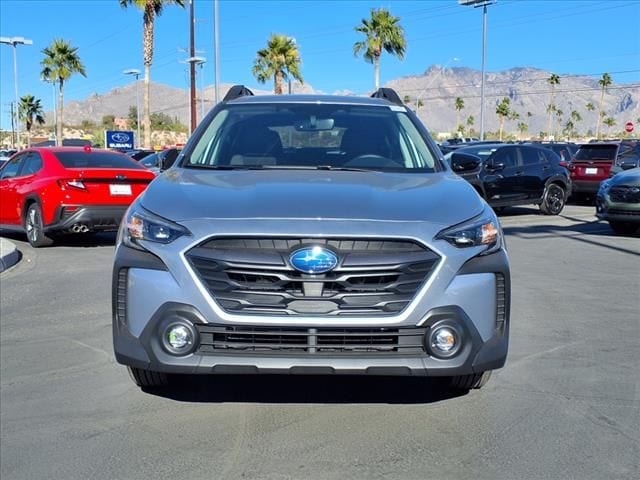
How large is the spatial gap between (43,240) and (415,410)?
8.45 meters

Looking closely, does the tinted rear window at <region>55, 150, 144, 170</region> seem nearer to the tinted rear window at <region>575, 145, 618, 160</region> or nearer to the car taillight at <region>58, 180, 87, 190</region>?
the car taillight at <region>58, 180, 87, 190</region>

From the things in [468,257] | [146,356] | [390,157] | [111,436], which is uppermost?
[390,157]

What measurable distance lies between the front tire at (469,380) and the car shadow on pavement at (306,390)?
0.24 metres

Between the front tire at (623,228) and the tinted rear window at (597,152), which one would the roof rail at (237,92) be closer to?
the front tire at (623,228)

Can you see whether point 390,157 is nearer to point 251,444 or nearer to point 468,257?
point 468,257

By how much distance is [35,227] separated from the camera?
1102cm

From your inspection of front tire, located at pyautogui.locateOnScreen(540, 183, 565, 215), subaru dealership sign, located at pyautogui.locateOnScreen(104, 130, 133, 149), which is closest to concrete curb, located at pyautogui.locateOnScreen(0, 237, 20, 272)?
front tire, located at pyautogui.locateOnScreen(540, 183, 565, 215)

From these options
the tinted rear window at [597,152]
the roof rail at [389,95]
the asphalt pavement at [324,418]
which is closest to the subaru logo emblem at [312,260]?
the asphalt pavement at [324,418]

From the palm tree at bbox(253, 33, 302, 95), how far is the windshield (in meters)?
39.3

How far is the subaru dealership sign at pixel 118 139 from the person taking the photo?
42406 millimetres

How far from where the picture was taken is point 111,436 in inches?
152

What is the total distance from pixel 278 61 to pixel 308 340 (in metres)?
41.8

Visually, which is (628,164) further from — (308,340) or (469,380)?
(308,340)

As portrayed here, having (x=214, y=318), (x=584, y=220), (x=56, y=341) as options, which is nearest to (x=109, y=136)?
(x=584, y=220)
